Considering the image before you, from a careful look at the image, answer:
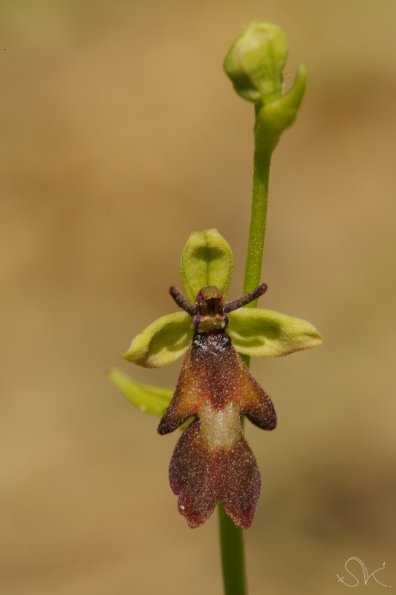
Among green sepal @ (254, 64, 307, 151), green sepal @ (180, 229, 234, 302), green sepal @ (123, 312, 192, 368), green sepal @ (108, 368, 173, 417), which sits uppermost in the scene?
green sepal @ (254, 64, 307, 151)

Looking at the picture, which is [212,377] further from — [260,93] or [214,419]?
[260,93]

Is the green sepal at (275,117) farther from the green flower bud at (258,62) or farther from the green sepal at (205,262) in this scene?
the green sepal at (205,262)


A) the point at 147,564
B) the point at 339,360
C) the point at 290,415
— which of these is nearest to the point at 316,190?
the point at 339,360

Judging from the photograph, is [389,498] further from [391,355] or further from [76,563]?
[76,563]
